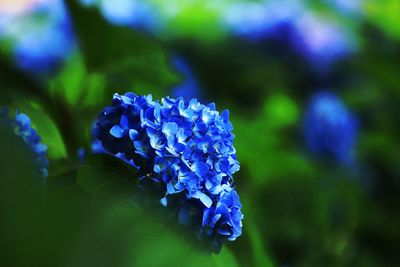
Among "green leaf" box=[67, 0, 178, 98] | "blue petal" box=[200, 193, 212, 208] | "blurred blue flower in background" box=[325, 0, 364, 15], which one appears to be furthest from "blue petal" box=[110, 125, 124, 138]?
"blurred blue flower in background" box=[325, 0, 364, 15]

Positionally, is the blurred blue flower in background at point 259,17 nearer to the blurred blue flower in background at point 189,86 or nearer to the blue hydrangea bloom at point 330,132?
the blurred blue flower in background at point 189,86

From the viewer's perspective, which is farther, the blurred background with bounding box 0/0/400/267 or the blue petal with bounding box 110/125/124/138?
the blue petal with bounding box 110/125/124/138

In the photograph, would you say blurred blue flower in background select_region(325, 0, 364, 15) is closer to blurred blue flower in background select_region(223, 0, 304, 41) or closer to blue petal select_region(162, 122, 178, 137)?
blurred blue flower in background select_region(223, 0, 304, 41)

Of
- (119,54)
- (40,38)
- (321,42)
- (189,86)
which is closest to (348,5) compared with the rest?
(321,42)

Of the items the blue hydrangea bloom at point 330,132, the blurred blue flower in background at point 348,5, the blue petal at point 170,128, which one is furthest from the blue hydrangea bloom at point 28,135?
the blurred blue flower in background at point 348,5

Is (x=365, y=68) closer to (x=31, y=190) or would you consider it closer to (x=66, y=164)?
(x=66, y=164)

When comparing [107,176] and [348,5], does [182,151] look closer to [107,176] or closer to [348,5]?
[107,176]
